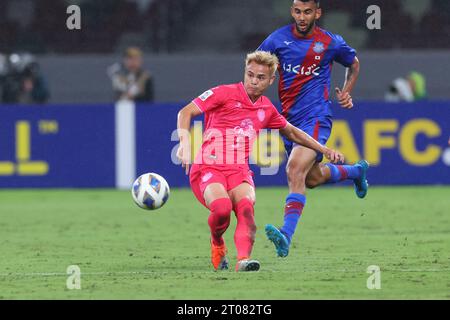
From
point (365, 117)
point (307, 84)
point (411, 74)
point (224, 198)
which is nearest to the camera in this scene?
point (224, 198)

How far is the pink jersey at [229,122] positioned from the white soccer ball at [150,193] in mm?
511

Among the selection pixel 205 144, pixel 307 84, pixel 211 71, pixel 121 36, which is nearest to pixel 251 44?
pixel 211 71

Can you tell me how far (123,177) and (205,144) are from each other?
8.82 metres

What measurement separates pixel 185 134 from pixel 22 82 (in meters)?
12.1

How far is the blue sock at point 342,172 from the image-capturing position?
34.5ft

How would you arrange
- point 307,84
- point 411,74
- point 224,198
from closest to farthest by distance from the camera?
1. point 224,198
2. point 307,84
3. point 411,74

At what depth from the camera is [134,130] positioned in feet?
57.8

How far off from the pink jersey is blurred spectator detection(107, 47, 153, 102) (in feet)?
32.7

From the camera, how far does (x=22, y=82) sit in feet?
66.1

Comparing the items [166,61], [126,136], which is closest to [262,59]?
[126,136]

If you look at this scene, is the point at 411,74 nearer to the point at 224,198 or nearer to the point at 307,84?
the point at 307,84

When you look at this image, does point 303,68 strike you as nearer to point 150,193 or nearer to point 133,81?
point 150,193

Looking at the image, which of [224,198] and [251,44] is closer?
[224,198]

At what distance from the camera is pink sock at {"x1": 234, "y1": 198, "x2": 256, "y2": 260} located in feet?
28.3
